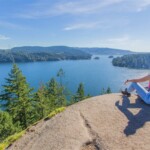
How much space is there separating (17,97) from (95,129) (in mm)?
29657

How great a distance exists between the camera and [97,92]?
363 ft

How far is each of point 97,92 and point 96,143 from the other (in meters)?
104

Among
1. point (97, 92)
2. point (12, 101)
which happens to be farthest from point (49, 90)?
point (97, 92)

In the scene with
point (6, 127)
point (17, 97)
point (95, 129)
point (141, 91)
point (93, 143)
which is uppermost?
point (141, 91)

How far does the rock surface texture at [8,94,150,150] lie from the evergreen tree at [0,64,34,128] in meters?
26.8

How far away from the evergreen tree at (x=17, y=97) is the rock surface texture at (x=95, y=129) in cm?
2677

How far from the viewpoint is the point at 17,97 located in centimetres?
3603

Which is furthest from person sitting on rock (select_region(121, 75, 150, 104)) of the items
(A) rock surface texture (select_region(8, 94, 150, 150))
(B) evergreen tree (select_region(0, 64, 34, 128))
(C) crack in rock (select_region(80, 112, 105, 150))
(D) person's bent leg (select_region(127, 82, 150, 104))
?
(B) evergreen tree (select_region(0, 64, 34, 128))

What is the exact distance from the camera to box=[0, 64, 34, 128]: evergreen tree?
35.4m

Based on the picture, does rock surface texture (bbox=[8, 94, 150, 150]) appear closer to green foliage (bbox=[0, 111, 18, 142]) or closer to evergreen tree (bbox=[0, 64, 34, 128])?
green foliage (bbox=[0, 111, 18, 142])

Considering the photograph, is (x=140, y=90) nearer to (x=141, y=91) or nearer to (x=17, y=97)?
(x=141, y=91)

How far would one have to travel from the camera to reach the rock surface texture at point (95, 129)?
6758 millimetres

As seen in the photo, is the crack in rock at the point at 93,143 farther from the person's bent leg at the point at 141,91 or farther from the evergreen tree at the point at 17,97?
the evergreen tree at the point at 17,97

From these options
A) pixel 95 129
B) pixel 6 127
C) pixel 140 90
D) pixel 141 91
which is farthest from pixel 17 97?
pixel 95 129
